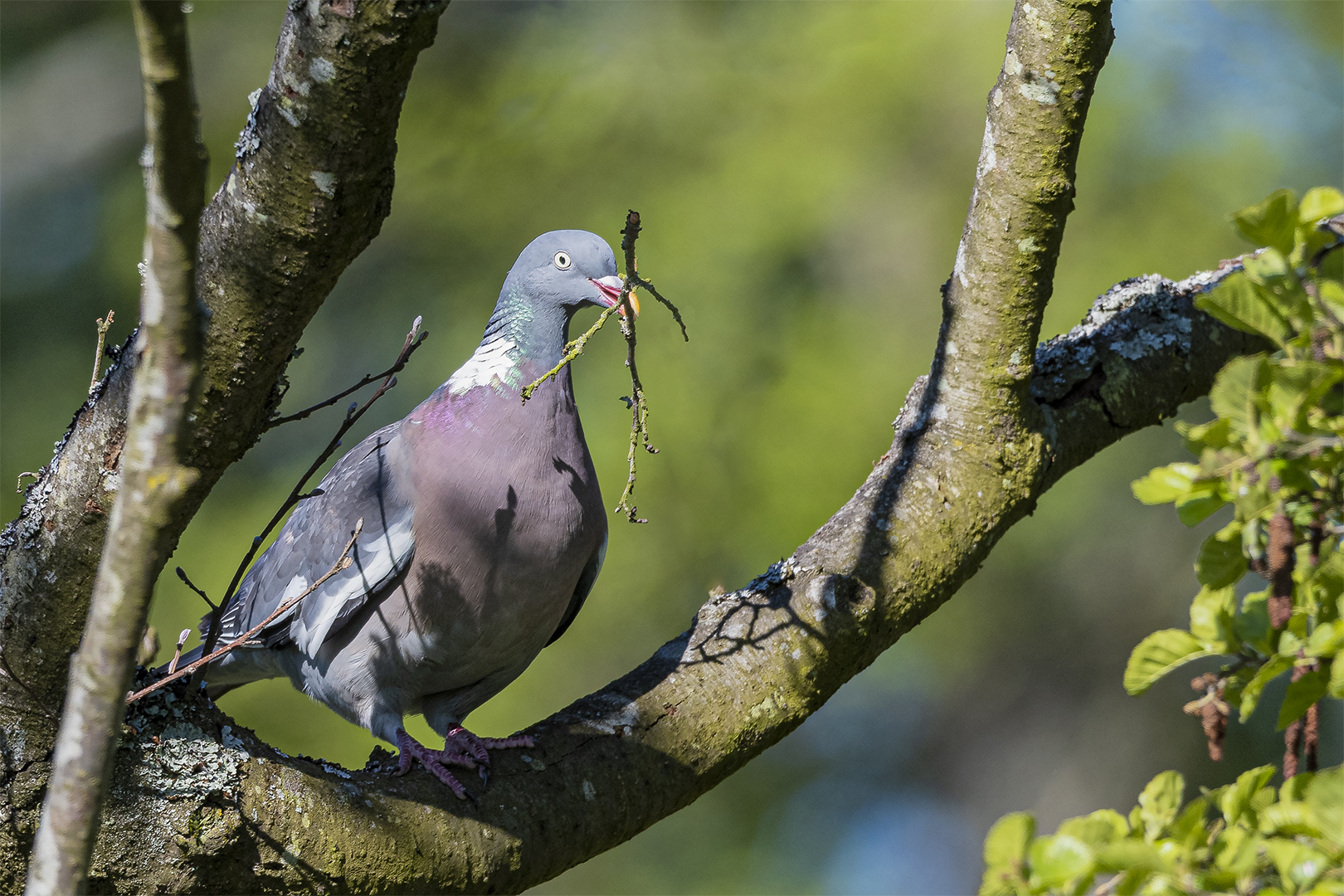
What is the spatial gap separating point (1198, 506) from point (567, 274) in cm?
173

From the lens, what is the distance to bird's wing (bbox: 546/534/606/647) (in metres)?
2.53

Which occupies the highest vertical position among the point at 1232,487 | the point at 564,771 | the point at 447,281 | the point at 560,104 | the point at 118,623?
the point at 560,104

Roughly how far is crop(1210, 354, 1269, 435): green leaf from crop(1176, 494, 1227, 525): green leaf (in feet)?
0.22

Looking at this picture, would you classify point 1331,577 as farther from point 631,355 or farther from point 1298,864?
point 631,355

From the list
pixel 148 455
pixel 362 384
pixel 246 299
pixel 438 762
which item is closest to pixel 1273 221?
pixel 148 455

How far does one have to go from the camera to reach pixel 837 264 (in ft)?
17.6

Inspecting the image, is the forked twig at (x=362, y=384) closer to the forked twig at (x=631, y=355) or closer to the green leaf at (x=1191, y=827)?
the forked twig at (x=631, y=355)

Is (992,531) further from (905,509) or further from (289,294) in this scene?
(289,294)

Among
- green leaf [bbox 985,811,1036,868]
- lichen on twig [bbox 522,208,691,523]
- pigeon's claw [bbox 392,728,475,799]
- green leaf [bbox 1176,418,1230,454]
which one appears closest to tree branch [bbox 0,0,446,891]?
lichen on twig [bbox 522,208,691,523]

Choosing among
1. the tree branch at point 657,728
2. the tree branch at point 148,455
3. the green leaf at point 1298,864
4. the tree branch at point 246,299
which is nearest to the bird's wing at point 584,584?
the tree branch at point 657,728

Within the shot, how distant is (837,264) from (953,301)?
3.28m

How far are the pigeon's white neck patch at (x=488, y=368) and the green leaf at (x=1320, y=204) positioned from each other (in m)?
1.75

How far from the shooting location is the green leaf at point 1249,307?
88cm

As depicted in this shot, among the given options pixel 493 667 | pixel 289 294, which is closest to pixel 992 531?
pixel 493 667
